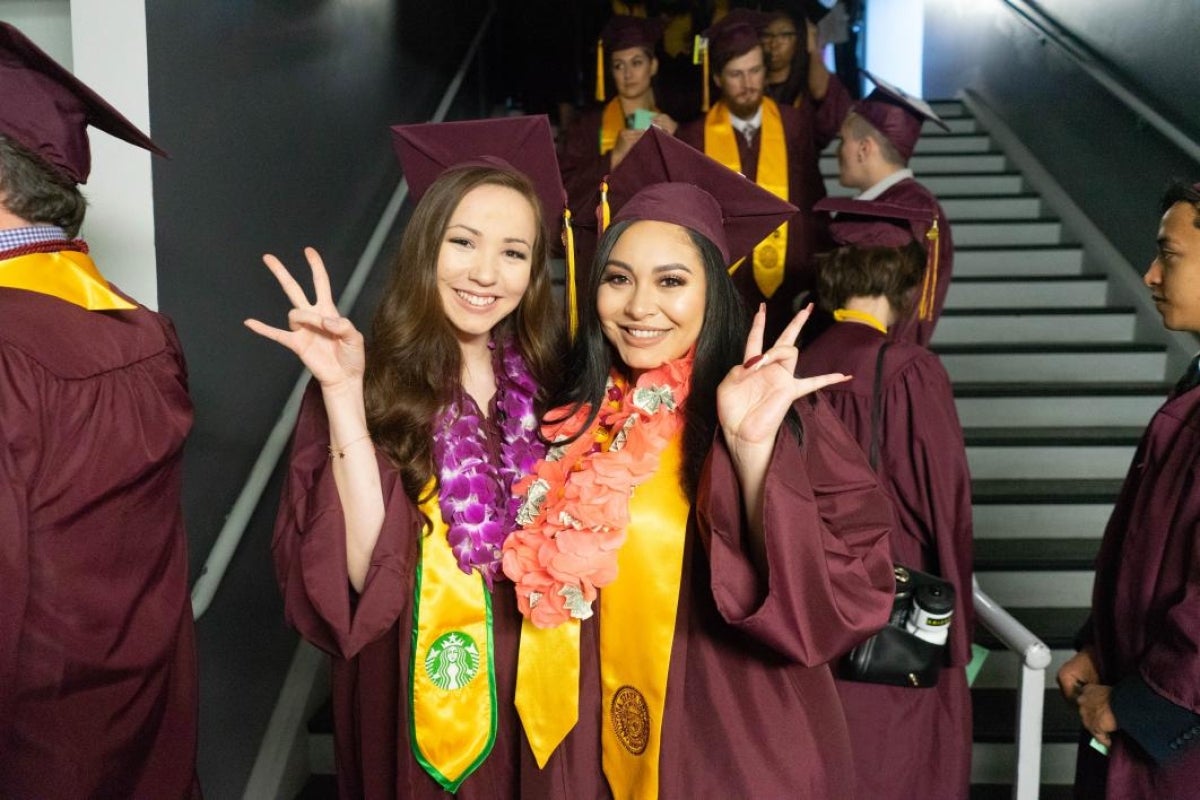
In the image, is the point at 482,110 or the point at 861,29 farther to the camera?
the point at 861,29

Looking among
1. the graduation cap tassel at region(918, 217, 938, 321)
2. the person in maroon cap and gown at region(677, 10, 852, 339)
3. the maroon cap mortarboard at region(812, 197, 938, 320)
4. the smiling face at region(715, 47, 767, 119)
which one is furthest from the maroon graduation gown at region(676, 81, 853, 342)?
the maroon cap mortarboard at region(812, 197, 938, 320)

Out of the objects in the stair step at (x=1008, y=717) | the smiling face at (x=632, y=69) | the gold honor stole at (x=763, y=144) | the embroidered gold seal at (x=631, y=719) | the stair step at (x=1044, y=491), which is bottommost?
the stair step at (x=1008, y=717)

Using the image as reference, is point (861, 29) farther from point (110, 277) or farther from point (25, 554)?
point (25, 554)

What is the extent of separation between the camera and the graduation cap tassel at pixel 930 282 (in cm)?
302

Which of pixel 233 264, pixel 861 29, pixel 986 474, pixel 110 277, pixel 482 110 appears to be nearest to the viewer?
pixel 110 277

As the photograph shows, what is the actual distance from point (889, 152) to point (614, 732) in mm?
2315

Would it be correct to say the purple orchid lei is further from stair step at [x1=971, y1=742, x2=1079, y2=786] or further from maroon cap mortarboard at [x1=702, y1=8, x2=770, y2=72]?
maroon cap mortarboard at [x1=702, y1=8, x2=770, y2=72]

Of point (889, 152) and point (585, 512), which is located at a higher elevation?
point (889, 152)

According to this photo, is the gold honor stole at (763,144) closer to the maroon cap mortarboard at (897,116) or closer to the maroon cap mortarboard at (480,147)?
the maroon cap mortarboard at (897,116)

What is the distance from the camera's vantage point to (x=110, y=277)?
229cm

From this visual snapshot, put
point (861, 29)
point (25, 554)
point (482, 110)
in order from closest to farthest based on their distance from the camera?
point (25, 554) → point (482, 110) → point (861, 29)

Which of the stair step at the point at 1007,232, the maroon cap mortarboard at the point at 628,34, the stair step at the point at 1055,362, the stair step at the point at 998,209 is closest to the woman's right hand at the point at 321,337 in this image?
the maroon cap mortarboard at the point at 628,34

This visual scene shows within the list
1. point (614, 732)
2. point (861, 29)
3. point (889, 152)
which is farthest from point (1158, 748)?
point (861, 29)

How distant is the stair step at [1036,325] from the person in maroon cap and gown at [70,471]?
366 cm
